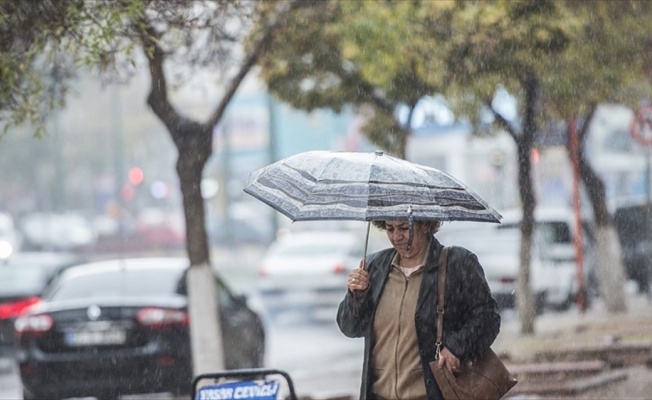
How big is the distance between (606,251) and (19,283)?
792cm

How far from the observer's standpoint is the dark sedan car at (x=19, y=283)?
16.4m

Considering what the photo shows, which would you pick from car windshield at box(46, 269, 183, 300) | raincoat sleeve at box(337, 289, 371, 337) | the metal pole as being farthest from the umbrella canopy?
the metal pole

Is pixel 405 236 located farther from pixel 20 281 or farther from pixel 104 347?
pixel 20 281

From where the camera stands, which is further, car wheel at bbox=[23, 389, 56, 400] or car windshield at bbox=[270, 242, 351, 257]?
car windshield at bbox=[270, 242, 351, 257]

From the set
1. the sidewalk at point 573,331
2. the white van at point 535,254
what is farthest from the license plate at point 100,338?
the white van at point 535,254

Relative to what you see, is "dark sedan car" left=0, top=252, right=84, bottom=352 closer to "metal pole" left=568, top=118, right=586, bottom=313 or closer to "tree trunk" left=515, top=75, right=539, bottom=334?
"tree trunk" left=515, top=75, right=539, bottom=334

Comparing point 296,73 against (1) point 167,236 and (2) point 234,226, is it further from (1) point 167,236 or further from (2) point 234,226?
(1) point 167,236

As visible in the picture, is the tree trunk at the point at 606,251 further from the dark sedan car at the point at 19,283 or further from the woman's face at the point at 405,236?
the woman's face at the point at 405,236

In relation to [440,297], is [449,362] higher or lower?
lower

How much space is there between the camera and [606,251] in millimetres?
17859

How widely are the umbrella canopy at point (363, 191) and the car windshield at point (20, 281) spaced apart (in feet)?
37.6

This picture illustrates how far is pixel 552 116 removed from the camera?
15539mm

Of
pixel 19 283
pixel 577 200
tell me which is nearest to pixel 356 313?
pixel 19 283

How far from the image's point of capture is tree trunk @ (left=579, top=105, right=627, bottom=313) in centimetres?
1775
